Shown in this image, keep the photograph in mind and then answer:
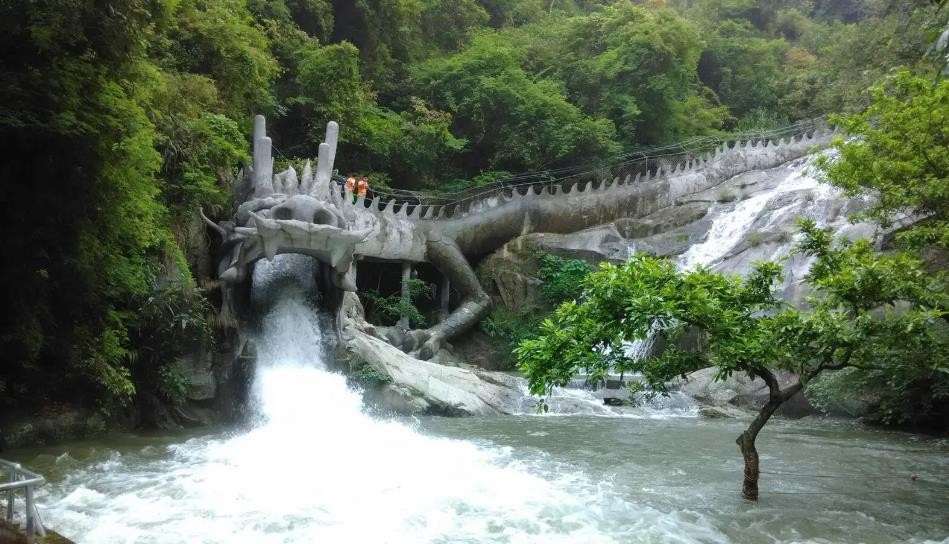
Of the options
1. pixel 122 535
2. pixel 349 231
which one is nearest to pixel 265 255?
pixel 349 231

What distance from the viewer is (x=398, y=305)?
21.0 meters

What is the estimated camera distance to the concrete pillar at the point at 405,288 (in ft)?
69.1

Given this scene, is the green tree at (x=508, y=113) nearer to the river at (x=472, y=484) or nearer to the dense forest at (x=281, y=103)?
the dense forest at (x=281, y=103)

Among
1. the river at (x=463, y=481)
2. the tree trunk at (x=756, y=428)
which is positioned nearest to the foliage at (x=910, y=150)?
the river at (x=463, y=481)

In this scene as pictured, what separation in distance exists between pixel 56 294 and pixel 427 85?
1950 cm

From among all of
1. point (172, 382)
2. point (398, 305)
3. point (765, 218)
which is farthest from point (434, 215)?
point (172, 382)

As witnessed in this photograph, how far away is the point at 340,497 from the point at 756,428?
437 cm

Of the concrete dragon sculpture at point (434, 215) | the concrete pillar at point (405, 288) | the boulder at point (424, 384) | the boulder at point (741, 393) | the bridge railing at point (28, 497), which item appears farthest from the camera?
the concrete pillar at point (405, 288)

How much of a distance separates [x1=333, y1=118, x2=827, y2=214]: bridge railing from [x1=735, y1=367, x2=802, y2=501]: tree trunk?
51.1 feet

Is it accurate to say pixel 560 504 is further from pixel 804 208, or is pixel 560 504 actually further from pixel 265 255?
pixel 804 208

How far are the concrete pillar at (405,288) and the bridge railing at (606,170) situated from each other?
190 cm

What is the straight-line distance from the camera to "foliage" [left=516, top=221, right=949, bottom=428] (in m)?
6.75

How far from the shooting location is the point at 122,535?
21.0ft

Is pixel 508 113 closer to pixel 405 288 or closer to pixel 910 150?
pixel 405 288
